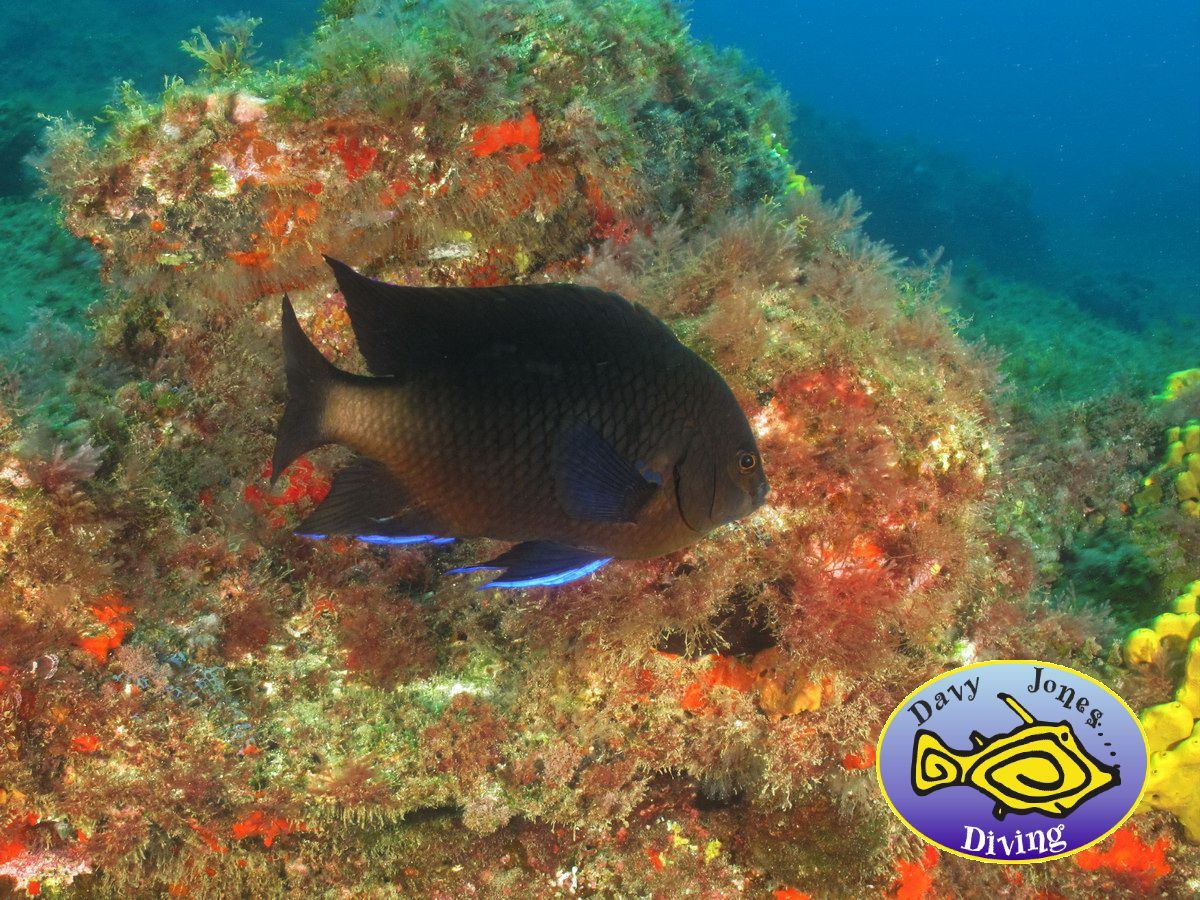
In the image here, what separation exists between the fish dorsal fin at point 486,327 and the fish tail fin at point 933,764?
261cm

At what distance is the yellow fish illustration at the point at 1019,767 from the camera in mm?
2998

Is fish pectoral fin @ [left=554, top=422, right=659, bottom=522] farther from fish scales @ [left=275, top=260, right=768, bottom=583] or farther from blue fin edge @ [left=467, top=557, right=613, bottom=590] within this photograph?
blue fin edge @ [left=467, top=557, right=613, bottom=590]

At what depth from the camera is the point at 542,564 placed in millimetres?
1579

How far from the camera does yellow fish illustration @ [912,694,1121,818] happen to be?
300cm

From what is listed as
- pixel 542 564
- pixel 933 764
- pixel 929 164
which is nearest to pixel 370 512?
pixel 542 564

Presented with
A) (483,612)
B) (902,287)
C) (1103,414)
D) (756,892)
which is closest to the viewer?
(483,612)

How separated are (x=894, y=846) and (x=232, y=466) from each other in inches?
159

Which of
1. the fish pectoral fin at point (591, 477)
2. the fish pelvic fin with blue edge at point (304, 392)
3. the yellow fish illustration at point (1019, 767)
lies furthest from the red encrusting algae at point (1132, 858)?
the fish pelvic fin with blue edge at point (304, 392)

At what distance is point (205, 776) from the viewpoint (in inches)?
115

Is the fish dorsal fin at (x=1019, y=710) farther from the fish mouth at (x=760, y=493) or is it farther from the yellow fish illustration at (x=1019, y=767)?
the fish mouth at (x=760, y=493)

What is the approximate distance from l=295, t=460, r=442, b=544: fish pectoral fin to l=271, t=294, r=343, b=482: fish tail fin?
0.13 m

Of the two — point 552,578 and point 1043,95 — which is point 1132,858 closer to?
point 552,578

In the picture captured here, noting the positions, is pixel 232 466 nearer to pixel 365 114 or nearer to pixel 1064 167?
pixel 365 114

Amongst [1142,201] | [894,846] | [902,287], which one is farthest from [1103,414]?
[1142,201]
